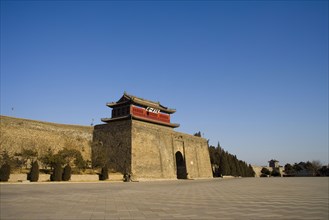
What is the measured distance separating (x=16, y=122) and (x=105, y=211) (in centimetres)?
2251

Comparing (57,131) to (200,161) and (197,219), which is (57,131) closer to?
(200,161)

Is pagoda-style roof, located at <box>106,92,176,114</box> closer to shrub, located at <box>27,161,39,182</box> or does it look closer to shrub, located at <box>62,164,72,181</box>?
shrub, located at <box>62,164,72,181</box>

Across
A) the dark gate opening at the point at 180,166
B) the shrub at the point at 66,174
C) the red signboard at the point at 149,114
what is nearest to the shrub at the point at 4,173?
the shrub at the point at 66,174

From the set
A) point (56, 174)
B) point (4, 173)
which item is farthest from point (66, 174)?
point (4, 173)

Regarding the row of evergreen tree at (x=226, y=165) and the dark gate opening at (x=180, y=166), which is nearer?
the dark gate opening at (x=180, y=166)

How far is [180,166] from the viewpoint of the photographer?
3594cm

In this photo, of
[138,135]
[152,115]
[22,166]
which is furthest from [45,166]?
[152,115]

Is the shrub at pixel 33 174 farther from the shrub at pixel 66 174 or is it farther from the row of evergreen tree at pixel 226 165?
the row of evergreen tree at pixel 226 165

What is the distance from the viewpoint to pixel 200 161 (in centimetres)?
3909

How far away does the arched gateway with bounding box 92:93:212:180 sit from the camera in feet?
93.6

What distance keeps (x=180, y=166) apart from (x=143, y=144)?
8.31 m

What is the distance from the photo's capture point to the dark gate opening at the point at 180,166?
3516 centimetres

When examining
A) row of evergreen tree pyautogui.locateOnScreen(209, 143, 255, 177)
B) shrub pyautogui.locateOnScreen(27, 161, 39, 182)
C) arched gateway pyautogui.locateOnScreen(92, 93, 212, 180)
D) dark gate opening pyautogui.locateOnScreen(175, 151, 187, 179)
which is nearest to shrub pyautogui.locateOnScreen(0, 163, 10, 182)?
shrub pyautogui.locateOnScreen(27, 161, 39, 182)

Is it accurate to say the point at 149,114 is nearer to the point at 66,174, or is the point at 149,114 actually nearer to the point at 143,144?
the point at 143,144
